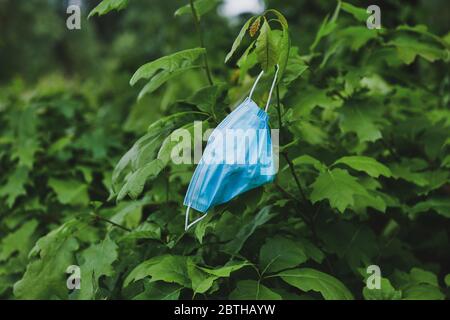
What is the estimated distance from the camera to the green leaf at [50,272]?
1.99 m

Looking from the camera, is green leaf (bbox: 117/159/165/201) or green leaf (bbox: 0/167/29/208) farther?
green leaf (bbox: 0/167/29/208)

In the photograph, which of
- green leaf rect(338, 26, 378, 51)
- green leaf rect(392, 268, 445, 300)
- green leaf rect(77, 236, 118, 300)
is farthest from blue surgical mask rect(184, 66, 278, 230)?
green leaf rect(338, 26, 378, 51)

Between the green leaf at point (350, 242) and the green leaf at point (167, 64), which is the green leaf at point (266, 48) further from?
the green leaf at point (350, 242)

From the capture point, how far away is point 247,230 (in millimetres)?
2012

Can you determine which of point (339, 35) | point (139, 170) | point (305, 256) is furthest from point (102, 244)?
point (339, 35)

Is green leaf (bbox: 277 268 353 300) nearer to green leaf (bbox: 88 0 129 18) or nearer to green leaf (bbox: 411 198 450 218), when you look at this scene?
green leaf (bbox: 411 198 450 218)

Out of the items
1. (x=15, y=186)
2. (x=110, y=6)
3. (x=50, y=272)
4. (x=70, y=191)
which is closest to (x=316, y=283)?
(x=50, y=272)

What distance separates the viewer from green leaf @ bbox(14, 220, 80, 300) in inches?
78.5

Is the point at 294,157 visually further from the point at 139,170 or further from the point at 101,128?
the point at 101,128

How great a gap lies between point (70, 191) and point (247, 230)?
115 centimetres

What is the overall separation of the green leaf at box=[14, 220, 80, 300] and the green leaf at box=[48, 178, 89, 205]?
0.67m

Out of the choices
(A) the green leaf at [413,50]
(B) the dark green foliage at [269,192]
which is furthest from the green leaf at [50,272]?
(A) the green leaf at [413,50]

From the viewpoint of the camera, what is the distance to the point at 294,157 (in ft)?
7.18
